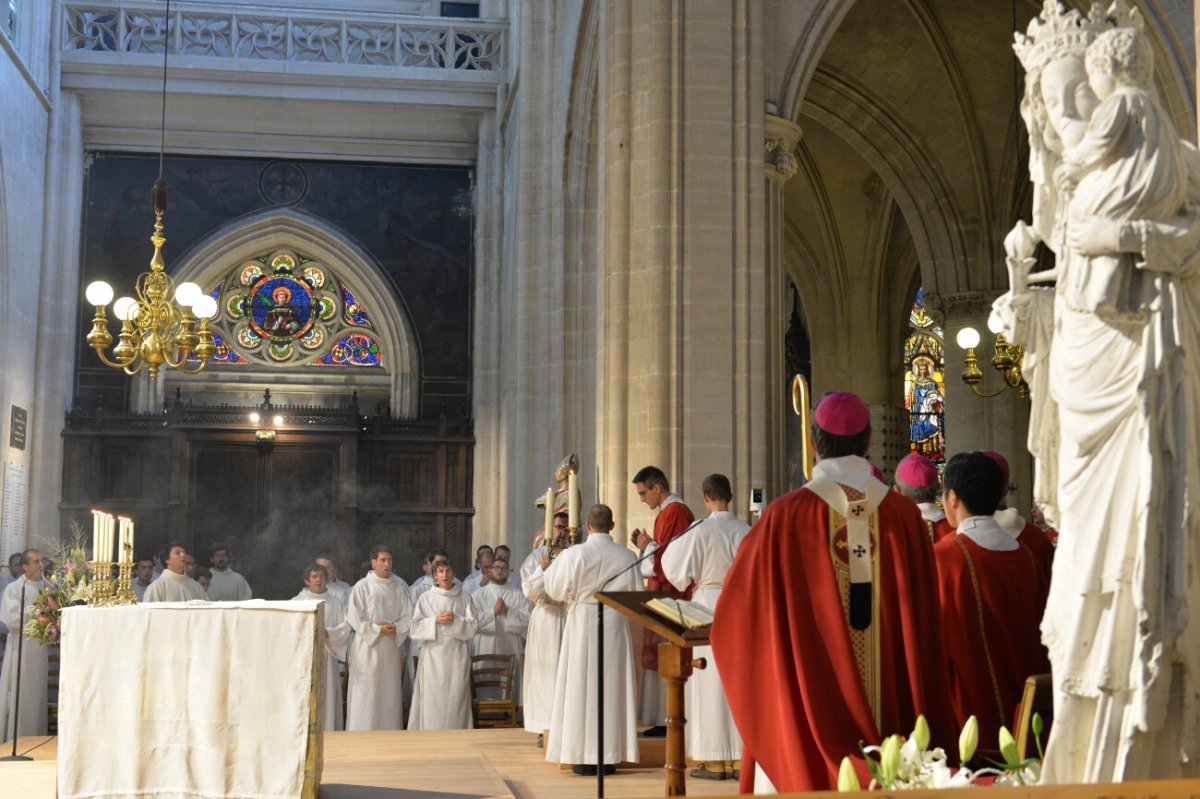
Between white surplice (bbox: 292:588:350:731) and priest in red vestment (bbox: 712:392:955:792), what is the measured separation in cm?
779

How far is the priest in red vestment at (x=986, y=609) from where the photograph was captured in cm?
487

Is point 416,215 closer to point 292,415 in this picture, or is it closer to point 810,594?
point 292,415

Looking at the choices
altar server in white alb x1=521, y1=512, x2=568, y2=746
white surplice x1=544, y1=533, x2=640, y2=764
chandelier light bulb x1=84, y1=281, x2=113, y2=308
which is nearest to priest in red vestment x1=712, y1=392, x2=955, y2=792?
white surplice x1=544, y1=533, x2=640, y2=764

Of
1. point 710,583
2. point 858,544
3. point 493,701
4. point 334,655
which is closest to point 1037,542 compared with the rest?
point 858,544

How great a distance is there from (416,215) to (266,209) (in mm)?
2299

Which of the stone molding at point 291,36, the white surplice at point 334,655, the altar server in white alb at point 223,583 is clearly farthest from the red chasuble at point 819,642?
the stone molding at point 291,36

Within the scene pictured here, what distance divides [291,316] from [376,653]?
11235mm

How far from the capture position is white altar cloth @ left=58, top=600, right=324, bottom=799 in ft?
20.4

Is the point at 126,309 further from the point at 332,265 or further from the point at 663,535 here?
the point at 332,265

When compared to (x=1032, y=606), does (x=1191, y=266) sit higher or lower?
higher

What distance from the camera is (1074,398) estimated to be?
349 cm

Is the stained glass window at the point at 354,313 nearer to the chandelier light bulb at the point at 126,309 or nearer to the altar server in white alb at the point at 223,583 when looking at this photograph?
the altar server in white alb at the point at 223,583

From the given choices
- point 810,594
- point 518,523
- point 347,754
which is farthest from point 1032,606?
point 518,523

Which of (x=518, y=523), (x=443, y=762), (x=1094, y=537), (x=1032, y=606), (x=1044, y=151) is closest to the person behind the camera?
(x=1094, y=537)
